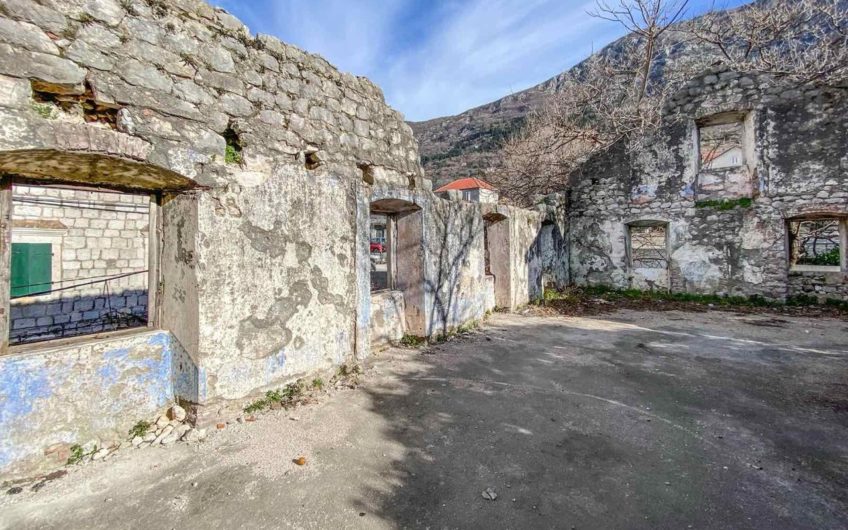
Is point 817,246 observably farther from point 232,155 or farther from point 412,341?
point 232,155

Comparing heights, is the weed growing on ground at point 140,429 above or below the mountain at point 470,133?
below

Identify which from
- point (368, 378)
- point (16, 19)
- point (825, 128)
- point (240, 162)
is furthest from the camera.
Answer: point (825, 128)

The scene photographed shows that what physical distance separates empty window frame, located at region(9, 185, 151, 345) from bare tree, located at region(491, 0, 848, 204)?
10.4 metres

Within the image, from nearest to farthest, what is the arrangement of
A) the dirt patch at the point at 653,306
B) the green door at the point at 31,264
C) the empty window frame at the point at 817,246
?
the green door at the point at 31,264, the dirt patch at the point at 653,306, the empty window frame at the point at 817,246

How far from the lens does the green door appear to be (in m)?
6.80

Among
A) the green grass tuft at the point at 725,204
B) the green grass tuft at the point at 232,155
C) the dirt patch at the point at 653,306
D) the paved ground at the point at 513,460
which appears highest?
the green grass tuft at the point at 725,204

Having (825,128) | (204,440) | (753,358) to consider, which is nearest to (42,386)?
(204,440)

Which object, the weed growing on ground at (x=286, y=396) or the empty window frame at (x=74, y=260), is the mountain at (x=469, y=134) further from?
the weed growing on ground at (x=286, y=396)

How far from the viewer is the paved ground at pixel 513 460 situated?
1.94 m

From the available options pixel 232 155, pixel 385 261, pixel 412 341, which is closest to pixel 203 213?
pixel 232 155

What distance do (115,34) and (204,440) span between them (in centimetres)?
280

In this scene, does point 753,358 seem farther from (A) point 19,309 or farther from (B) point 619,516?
(A) point 19,309

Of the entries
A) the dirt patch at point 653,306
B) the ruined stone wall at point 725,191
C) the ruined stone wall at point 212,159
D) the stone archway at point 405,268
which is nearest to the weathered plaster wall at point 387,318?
the stone archway at point 405,268

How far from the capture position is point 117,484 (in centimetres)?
220
